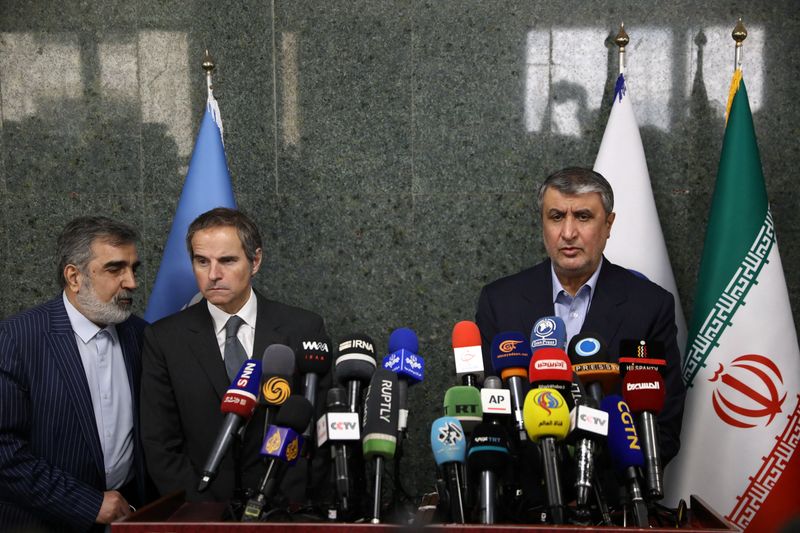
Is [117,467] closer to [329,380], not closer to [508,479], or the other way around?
A: [329,380]

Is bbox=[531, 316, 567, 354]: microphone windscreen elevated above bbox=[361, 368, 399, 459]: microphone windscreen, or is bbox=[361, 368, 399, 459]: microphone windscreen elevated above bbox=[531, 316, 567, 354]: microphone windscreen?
bbox=[531, 316, 567, 354]: microphone windscreen

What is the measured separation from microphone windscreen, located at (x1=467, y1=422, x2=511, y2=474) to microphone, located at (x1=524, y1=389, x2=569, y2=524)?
9cm

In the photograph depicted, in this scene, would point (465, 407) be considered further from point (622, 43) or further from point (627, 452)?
point (622, 43)

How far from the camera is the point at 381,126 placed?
13.1ft

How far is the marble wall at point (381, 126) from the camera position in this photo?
12.7ft

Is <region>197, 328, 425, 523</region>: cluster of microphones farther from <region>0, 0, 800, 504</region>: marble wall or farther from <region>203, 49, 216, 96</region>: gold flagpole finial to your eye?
<region>203, 49, 216, 96</region>: gold flagpole finial

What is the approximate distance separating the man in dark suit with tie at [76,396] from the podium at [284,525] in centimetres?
76

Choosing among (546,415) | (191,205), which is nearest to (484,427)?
(546,415)

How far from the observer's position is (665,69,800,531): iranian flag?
3.23 metres

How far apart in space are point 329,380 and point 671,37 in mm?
2476

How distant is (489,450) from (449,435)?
0.10m

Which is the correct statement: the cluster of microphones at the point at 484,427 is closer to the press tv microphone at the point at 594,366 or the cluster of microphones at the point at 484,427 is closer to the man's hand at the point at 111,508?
the press tv microphone at the point at 594,366

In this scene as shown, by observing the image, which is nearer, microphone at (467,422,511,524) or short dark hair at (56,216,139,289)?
microphone at (467,422,511,524)

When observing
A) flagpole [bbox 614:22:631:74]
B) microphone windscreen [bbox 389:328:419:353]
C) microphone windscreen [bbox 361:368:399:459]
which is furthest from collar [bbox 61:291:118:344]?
flagpole [bbox 614:22:631:74]
